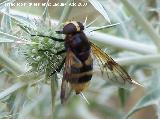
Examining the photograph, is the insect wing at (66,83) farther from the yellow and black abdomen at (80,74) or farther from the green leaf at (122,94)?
the green leaf at (122,94)

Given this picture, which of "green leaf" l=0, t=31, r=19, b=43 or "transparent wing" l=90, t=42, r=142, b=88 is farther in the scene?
"transparent wing" l=90, t=42, r=142, b=88

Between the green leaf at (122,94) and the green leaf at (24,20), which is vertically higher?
the green leaf at (24,20)

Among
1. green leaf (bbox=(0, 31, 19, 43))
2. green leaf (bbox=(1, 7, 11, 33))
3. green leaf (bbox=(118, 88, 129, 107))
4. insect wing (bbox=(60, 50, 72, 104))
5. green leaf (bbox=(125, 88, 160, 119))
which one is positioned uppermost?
green leaf (bbox=(1, 7, 11, 33))

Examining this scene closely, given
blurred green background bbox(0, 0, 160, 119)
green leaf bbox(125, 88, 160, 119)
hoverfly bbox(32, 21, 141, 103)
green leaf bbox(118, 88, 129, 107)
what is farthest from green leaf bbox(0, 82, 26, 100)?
green leaf bbox(118, 88, 129, 107)

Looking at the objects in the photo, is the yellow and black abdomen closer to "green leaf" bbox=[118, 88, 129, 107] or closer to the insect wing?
the insect wing

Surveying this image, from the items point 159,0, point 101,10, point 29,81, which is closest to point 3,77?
point 29,81

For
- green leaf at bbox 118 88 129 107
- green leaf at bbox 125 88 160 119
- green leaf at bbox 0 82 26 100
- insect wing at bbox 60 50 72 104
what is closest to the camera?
insect wing at bbox 60 50 72 104

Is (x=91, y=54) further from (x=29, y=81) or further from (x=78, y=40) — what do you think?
(x=29, y=81)

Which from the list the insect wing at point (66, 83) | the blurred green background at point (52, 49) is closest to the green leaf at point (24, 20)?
the blurred green background at point (52, 49)

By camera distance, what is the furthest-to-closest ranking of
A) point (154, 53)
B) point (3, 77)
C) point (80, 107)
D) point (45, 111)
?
1. point (80, 107)
2. point (45, 111)
3. point (154, 53)
4. point (3, 77)
